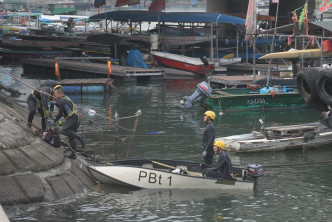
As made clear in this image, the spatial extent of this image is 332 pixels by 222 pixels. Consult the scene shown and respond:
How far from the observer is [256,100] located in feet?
104

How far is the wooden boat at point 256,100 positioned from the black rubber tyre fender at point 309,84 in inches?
245

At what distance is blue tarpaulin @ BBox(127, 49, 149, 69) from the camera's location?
47938 millimetres

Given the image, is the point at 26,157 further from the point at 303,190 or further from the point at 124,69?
the point at 124,69

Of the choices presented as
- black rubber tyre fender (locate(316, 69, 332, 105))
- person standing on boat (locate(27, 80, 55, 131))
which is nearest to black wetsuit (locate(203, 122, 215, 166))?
person standing on boat (locate(27, 80, 55, 131))

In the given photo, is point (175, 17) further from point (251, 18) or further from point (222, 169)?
point (222, 169)

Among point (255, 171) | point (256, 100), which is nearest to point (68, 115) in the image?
point (255, 171)

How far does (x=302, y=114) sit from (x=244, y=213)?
1648 cm

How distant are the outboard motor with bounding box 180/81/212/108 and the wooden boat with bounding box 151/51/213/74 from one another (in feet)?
52.8

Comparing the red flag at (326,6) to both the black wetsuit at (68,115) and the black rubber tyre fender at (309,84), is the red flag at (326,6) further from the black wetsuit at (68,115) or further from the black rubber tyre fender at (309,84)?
the black wetsuit at (68,115)

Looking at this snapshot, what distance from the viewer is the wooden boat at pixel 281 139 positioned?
21859 mm

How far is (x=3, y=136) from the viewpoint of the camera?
16188mm

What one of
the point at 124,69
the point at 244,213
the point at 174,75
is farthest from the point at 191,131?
the point at 174,75

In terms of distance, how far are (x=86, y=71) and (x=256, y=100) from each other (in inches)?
637

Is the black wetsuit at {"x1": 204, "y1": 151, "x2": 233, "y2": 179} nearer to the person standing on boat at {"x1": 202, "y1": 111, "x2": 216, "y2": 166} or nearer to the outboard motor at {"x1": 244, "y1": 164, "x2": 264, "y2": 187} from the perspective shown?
the outboard motor at {"x1": 244, "y1": 164, "x2": 264, "y2": 187}
